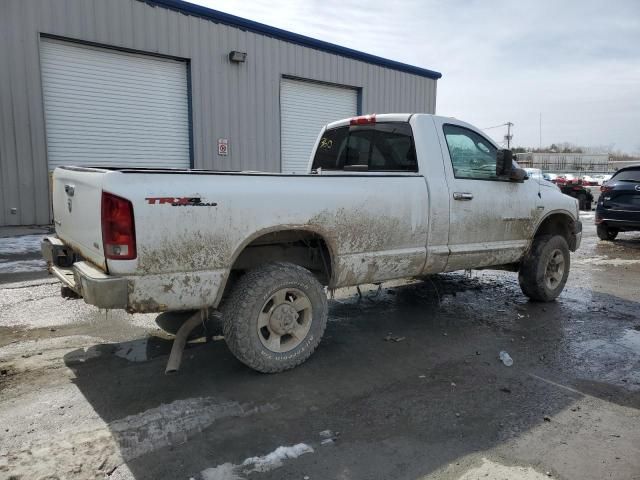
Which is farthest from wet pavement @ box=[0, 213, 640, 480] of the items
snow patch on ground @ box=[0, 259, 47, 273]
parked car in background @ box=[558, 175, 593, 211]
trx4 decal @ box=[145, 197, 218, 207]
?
parked car in background @ box=[558, 175, 593, 211]

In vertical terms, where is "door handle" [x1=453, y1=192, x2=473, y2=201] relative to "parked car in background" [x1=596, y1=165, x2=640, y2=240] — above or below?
above

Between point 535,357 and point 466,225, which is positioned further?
point 466,225

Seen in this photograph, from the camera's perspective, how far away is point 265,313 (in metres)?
3.89

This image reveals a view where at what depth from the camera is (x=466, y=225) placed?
510cm

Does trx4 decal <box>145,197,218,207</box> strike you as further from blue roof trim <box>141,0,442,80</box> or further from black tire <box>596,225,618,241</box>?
black tire <box>596,225,618,241</box>

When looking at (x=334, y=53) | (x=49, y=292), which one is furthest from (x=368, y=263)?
(x=334, y=53)

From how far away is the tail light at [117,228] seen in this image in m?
3.21

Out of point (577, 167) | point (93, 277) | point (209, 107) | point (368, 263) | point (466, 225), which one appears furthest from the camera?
point (577, 167)

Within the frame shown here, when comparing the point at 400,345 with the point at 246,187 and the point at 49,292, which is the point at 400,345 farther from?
the point at 49,292

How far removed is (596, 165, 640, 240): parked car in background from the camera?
36.9 feet

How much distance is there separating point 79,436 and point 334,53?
14673 mm

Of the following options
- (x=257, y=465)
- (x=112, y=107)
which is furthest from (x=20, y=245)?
(x=257, y=465)

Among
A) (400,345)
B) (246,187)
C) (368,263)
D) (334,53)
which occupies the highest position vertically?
(334,53)

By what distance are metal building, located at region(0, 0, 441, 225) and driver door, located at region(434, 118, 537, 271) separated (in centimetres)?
676
